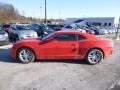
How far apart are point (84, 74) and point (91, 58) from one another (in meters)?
1.84

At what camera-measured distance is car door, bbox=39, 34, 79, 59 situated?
361 inches

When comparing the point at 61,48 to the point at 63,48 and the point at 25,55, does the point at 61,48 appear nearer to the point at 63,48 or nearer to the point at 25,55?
the point at 63,48

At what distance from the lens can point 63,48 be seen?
9164mm

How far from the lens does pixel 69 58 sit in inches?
366

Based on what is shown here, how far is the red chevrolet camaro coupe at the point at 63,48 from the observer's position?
917 cm

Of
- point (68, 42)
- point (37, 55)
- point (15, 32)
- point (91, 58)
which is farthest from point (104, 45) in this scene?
point (15, 32)

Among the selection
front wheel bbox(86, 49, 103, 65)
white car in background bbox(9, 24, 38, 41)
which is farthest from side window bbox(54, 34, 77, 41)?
white car in background bbox(9, 24, 38, 41)

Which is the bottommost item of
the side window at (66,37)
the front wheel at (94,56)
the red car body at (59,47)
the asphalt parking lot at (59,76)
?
the asphalt parking lot at (59,76)

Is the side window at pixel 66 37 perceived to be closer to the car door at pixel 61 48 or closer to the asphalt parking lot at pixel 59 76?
the car door at pixel 61 48

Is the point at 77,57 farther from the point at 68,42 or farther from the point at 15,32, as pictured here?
the point at 15,32

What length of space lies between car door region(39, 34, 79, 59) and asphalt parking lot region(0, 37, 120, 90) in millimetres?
334

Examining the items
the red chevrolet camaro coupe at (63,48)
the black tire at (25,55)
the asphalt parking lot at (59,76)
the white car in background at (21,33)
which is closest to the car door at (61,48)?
the red chevrolet camaro coupe at (63,48)

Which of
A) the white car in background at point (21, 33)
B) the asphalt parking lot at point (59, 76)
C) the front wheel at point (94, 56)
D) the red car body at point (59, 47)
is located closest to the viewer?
the asphalt parking lot at point (59, 76)

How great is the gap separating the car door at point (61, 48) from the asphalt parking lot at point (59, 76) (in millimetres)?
334
